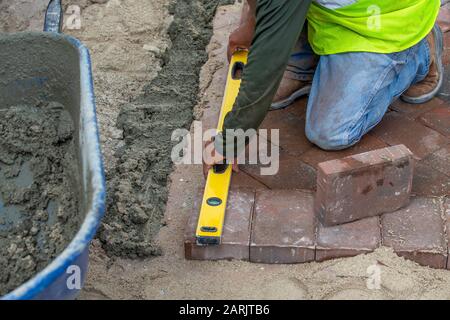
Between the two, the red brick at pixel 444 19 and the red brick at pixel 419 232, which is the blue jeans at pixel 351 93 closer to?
the red brick at pixel 419 232

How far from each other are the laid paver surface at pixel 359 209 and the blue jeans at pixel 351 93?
0.30 feet

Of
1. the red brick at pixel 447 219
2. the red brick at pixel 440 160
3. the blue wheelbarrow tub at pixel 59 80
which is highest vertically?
the blue wheelbarrow tub at pixel 59 80

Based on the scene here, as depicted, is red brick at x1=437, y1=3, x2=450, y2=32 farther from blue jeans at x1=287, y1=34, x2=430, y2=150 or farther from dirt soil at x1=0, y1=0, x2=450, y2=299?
dirt soil at x1=0, y1=0, x2=450, y2=299

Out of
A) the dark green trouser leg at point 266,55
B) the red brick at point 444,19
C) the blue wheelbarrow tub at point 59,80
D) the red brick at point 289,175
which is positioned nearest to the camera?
the blue wheelbarrow tub at point 59,80

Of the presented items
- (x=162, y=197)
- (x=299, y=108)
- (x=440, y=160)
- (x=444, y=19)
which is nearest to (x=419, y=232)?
(x=440, y=160)

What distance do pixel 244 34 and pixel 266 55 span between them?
96cm

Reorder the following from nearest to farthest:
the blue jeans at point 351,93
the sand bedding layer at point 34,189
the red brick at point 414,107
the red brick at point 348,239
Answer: the sand bedding layer at point 34,189
the red brick at point 348,239
the blue jeans at point 351,93
the red brick at point 414,107

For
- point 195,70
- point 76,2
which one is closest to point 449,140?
point 195,70

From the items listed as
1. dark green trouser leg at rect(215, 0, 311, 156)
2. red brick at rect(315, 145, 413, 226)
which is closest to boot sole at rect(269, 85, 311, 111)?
dark green trouser leg at rect(215, 0, 311, 156)

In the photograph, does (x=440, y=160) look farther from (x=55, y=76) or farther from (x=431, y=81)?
(x=55, y=76)

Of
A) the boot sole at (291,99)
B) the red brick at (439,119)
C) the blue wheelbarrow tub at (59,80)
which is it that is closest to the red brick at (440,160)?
the red brick at (439,119)

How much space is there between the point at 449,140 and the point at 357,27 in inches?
27.5

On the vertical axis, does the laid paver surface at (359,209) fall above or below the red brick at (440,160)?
below

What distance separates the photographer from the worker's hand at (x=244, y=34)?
3.68 meters
